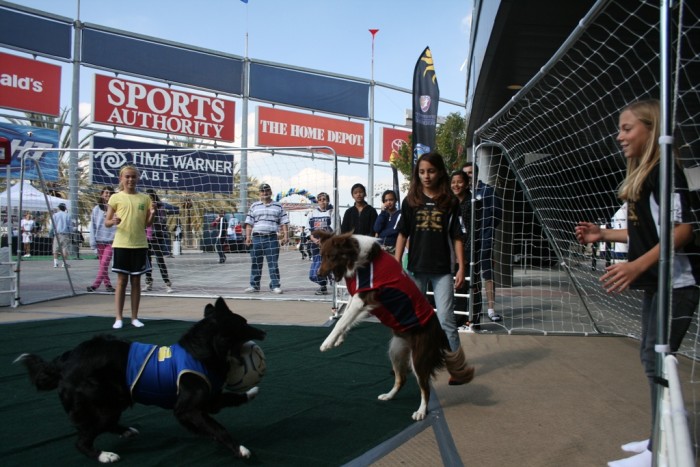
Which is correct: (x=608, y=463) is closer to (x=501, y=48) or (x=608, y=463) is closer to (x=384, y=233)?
(x=384, y=233)

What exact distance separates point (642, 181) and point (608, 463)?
4.84 feet

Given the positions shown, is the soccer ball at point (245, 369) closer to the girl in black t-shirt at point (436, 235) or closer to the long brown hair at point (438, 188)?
the girl in black t-shirt at point (436, 235)

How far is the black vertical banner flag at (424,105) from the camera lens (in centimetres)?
1095

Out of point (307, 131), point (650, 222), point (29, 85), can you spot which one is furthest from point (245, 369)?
point (307, 131)

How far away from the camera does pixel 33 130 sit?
1809 centimetres

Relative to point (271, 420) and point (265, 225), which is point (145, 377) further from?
point (265, 225)

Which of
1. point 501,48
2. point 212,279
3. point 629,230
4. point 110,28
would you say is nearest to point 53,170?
point 110,28

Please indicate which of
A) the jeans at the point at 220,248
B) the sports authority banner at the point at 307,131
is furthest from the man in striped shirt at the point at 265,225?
the sports authority banner at the point at 307,131

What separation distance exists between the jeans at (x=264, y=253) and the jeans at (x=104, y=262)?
2.50 m

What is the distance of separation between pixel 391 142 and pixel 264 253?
18.0m

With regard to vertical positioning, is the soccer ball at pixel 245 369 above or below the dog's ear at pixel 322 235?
below

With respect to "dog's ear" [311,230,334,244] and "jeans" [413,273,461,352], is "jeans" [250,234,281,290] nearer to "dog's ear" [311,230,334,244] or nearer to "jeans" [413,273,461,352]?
"jeans" [413,273,461,352]

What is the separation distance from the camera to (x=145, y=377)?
8.47 feet

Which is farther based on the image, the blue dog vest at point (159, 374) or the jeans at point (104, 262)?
the jeans at point (104, 262)
